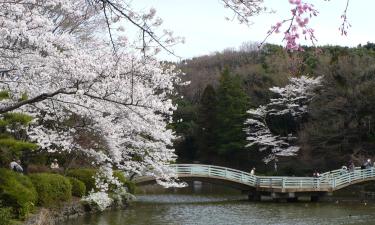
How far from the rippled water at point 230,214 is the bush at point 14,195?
2.79m

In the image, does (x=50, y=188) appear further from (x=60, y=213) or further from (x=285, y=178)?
(x=285, y=178)

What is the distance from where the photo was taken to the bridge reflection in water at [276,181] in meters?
20.9

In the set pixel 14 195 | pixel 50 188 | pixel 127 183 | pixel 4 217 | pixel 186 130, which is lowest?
pixel 4 217

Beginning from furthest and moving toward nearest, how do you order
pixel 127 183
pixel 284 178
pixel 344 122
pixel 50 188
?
pixel 344 122 < pixel 284 178 < pixel 127 183 < pixel 50 188

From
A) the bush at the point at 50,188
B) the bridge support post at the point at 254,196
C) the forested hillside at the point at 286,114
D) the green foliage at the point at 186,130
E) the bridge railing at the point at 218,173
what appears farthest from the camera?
the green foliage at the point at 186,130

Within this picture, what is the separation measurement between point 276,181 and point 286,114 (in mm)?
10336

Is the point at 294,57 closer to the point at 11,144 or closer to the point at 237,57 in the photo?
the point at 11,144

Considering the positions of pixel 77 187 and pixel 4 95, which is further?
pixel 77 187

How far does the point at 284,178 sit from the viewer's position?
21031mm

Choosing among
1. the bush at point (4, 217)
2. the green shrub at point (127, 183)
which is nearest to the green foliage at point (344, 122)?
the green shrub at point (127, 183)

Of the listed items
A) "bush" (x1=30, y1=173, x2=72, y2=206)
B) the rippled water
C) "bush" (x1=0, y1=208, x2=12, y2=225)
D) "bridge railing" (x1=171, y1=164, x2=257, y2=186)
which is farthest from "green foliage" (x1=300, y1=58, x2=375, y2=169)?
"bush" (x1=0, y1=208, x2=12, y2=225)

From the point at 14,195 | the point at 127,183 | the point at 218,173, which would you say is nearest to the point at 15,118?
the point at 14,195

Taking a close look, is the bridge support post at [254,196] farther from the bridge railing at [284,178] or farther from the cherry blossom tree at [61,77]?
the cherry blossom tree at [61,77]

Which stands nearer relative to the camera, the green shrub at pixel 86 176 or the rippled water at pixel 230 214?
the rippled water at pixel 230 214
